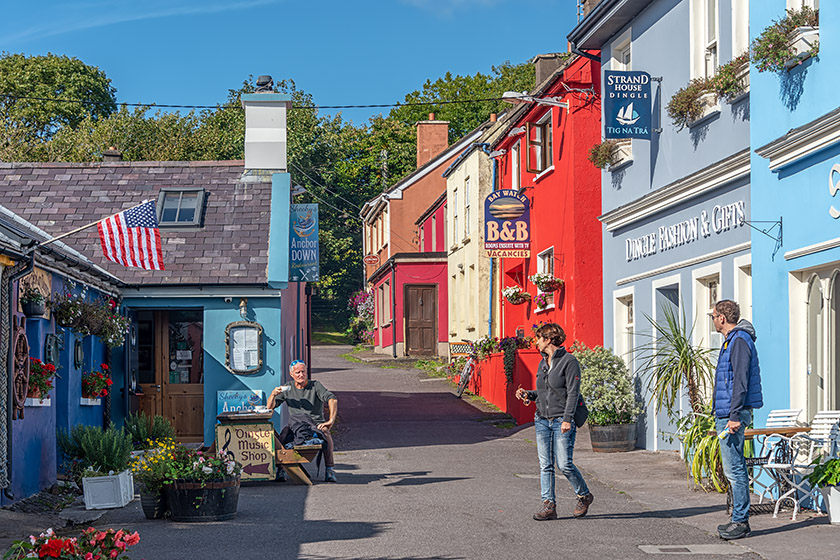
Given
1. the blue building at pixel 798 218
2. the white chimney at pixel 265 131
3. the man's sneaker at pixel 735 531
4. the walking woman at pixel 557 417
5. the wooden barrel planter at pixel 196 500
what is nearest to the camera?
the man's sneaker at pixel 735 531

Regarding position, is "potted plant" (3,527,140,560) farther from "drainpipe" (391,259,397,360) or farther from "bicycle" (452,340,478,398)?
"drainpipe" (391,259,397,360)

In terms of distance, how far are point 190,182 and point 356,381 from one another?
11328 mm

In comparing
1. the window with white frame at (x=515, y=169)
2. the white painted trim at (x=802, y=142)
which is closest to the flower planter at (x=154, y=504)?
the white painted trim at (x=802, y=142)

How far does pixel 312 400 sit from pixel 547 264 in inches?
367

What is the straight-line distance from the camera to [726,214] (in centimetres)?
1302

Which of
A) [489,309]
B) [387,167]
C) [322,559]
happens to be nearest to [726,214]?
[322,559]

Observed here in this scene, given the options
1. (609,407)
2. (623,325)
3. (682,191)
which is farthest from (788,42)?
(623,325)

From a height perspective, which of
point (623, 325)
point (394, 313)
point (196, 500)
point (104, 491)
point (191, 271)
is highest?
point (191, 271)

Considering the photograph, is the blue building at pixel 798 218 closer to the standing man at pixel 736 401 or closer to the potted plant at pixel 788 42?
the potted plant at pixel 788 42

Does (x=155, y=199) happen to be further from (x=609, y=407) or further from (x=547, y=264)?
(x=609, y=407)

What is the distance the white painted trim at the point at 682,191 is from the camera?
12570 mm

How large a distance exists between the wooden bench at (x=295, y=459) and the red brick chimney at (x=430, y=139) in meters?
33.5

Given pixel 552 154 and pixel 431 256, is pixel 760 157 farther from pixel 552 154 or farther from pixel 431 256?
pixel 431 256

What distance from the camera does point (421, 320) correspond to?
39188 millimetres
